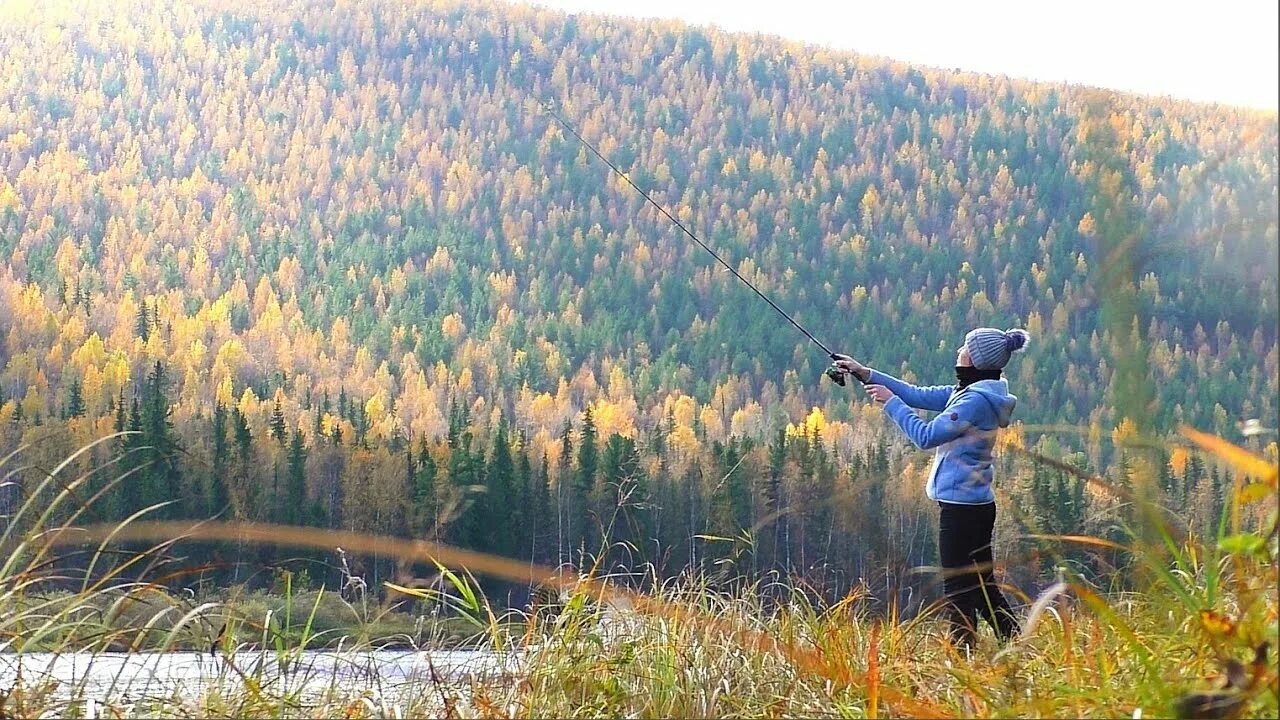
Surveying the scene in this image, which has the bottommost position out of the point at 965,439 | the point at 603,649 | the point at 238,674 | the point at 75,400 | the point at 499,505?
the point at 499,505

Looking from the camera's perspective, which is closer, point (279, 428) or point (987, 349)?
point (987, 349)

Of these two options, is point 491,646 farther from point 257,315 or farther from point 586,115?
point 586,115

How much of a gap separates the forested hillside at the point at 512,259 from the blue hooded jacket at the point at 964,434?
37.5m

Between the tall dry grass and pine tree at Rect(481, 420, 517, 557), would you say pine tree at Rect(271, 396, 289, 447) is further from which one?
the tall dry grass

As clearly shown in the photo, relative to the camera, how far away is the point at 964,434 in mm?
4402

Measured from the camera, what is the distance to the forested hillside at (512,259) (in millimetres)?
51719

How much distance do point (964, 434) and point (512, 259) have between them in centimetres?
7056

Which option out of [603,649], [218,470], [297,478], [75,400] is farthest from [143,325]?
[603,649]

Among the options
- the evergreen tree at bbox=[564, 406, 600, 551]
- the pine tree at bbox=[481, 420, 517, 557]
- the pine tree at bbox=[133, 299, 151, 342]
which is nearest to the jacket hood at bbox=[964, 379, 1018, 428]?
the pine tree at bbox=[481, 420, 517, 557]

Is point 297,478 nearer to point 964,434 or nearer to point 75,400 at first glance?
point 75,400

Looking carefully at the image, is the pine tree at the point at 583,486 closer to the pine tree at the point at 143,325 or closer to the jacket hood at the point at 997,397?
the pine tree at the point at 143,325

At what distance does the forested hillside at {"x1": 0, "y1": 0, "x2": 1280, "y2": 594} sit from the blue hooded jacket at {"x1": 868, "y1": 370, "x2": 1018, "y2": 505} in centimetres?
3749

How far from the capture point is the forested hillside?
51.7 metres

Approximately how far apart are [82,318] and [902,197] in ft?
132
